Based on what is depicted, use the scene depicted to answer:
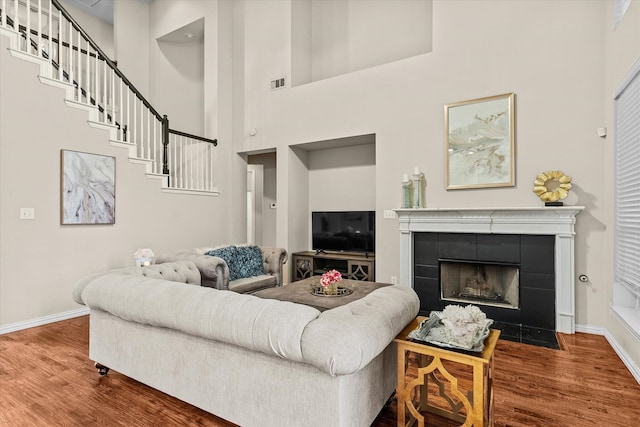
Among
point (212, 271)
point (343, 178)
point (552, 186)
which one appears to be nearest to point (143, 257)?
point (212, 271)

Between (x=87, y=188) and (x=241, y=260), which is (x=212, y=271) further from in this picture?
(x=87, y=188)

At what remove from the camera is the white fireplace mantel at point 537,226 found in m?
3.17

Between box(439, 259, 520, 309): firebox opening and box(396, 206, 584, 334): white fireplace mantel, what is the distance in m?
0.37

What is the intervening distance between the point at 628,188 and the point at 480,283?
1636 millimetres

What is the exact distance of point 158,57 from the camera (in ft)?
21.6

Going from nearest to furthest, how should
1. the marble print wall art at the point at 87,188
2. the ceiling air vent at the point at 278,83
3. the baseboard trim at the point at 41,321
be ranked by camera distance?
1. the baseboard trim at the point at 41,321
2. the marble print wall art at the point at 87,188
3. the ceiling air vent at the point at 278,83

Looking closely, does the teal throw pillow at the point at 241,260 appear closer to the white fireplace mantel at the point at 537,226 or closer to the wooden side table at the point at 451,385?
the white fireplace mantel at the point at 537,226

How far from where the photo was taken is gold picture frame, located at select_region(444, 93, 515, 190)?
3559 millimetres

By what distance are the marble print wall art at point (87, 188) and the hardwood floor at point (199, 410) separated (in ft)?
5.03

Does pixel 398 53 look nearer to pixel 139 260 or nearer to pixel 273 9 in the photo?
pixel 273 9

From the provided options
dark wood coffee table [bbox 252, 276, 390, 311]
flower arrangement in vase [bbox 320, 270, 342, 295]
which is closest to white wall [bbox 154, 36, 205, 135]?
dark wood coffee table [bbox 252, 276, 390, 311]

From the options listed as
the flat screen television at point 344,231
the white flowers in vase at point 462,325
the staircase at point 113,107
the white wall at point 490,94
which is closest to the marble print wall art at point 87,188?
the staircase at point 113,107

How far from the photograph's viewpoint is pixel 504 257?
346 cm

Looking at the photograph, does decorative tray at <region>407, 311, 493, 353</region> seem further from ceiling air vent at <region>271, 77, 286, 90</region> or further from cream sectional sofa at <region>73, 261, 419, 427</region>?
ceiling air vent at <region>271, 77, 286, 90</region>
